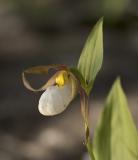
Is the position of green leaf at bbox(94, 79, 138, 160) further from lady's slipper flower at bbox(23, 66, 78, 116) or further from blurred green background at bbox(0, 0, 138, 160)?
blurred green background at bbox(0, 0, 138, 160)

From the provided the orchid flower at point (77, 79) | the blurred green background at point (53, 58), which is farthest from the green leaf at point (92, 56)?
the blurred green background at point (53, 58)

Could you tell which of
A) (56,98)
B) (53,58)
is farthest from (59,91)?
(53,58)

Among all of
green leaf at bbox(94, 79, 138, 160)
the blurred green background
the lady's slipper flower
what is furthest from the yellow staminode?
the blurred green background

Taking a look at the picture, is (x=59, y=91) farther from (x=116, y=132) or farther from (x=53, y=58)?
(x=53, y=58)

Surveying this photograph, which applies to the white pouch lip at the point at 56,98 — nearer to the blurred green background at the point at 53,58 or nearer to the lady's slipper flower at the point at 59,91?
the lady's slipper flower at the point at 59,91

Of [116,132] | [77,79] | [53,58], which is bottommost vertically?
[116,132]

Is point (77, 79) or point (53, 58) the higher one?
point (53, 58)

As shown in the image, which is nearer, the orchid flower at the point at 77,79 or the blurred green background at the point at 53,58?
the orchid flower at the point at 77,79
